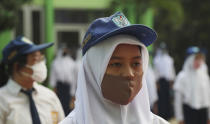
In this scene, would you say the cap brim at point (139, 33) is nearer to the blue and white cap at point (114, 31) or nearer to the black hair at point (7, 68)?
the blue and white cap at point (114, 31)

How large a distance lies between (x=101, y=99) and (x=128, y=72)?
0.21 m

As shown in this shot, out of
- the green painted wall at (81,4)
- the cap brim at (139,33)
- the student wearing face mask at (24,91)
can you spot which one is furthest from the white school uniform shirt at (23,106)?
the green painted wall at (81,4)

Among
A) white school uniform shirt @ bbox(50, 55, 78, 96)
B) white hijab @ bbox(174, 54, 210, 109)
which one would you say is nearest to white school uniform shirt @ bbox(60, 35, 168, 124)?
white hijab @ bbox(174, 54, 210, 109)

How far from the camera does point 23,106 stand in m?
3.89

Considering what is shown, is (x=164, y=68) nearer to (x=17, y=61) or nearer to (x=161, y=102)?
(x=161, y=102)

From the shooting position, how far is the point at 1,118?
371cm

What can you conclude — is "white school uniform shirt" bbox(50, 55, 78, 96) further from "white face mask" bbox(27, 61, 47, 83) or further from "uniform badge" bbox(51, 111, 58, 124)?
"uniform badge" bbox(51, 111, 58, 124)

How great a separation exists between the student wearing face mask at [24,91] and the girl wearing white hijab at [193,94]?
168 inches

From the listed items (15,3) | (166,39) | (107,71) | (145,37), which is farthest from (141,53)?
(166,39)

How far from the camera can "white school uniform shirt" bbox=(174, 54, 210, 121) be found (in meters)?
7.93

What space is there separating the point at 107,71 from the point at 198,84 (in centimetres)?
612

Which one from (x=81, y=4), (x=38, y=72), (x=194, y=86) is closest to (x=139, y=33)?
(x=38, y=72)

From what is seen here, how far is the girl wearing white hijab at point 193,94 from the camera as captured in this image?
792cm

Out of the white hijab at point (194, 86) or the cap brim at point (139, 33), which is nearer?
the cap brim at point (139, 33)
